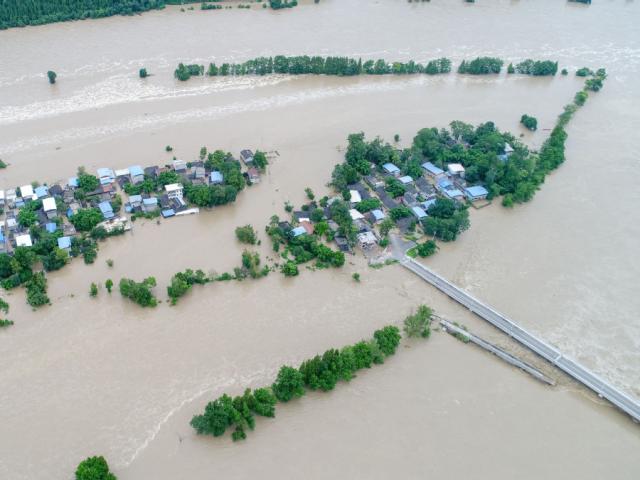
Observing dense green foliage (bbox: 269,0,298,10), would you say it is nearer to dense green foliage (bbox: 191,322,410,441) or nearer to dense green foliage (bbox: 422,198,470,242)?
dense green foliage (bbox: 422,198,470,242)

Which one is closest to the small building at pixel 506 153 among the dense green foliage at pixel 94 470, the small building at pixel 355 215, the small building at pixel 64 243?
the small building at pixel 355 215

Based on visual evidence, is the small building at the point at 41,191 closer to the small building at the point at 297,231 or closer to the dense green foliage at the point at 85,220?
the dense green foliage at the point at 85,220

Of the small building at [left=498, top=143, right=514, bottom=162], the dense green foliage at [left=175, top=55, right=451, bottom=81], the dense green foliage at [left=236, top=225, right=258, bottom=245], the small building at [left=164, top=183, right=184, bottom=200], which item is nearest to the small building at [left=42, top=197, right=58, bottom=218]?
the small building at [left=164, top=183, right=184, bottom=200]

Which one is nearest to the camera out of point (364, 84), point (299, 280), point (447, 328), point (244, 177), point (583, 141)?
point (447, 328)

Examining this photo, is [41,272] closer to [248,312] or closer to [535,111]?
[248,312]

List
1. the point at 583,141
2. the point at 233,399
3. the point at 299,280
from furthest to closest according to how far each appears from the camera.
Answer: the point at 583,141 → the point at 299,280 → the point at 233,399

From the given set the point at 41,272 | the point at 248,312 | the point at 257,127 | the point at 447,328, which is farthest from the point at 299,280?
the point at 257,127

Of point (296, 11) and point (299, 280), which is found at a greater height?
point (296, 11)
